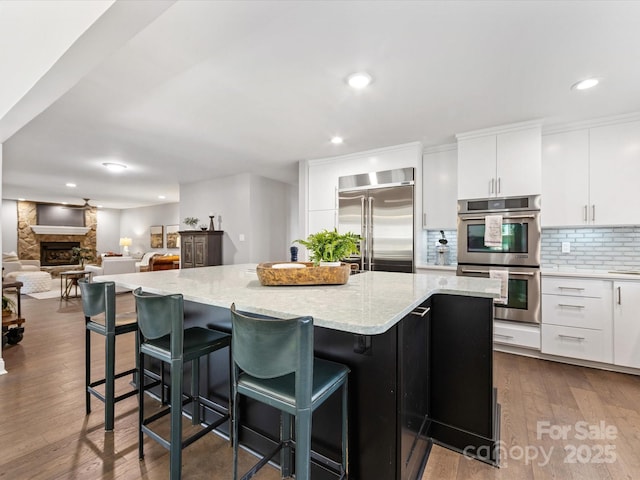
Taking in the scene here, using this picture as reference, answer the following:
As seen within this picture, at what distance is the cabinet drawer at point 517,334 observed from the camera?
9.95 ft

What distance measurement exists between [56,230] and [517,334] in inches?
502

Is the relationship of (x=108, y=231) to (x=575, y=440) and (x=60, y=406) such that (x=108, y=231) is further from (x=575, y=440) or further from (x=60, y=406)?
(x=575, y=440)

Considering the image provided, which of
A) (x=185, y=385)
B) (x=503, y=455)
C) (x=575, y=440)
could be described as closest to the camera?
(x=503, y=455)

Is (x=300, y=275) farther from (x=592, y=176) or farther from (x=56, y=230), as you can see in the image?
(x=56, y=230)

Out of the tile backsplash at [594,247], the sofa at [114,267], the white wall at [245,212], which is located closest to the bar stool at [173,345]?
the tile backsplash at [594,247]

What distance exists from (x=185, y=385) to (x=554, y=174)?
4.04m

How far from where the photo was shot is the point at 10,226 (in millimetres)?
9062

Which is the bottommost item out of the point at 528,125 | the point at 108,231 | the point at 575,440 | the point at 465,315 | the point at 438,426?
the point at 575,440

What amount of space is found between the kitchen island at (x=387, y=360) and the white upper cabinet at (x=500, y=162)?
1.73 metres

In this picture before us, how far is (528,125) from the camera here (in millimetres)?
3064

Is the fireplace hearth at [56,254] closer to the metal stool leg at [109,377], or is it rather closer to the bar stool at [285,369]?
the metal stool leg at [109,377]

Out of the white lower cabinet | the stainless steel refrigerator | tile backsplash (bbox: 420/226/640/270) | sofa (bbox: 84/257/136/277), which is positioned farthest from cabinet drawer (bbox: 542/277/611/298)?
sofa (bbox: 84/257/136/277)

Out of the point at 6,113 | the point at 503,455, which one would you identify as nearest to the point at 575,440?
the point at 503,455

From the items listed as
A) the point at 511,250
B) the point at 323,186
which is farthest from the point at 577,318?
the point at 323,186
